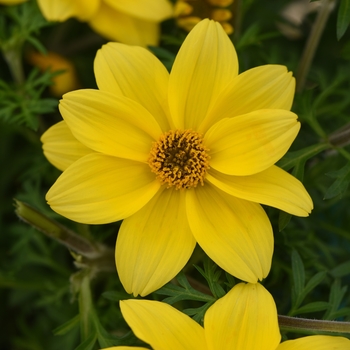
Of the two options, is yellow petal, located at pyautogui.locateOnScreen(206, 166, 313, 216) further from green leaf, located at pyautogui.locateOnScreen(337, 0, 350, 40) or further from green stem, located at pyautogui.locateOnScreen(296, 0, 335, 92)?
green stem, located at pyautogui.locateOnScreen(296, 0, 335, 92)

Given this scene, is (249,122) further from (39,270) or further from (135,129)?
(39,270)

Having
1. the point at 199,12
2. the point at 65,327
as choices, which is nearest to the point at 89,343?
the point at 65,327

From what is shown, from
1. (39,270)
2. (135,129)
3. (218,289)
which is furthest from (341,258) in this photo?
(39,270)

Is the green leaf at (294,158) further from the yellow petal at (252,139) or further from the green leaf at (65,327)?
the green leaf at (65,327)

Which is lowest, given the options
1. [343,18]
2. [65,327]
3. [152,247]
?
[65,327]

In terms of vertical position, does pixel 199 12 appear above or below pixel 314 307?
above

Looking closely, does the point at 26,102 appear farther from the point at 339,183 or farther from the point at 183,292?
the point at 339,183
